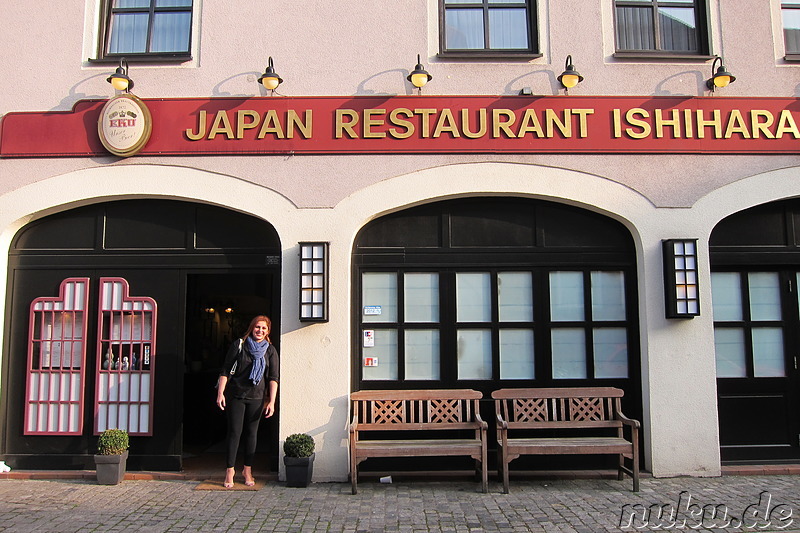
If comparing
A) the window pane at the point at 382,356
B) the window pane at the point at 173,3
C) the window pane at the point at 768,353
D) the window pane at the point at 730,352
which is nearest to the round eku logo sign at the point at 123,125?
the window pane at the point at 173,3

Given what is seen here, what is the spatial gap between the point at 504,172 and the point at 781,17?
12.3ft

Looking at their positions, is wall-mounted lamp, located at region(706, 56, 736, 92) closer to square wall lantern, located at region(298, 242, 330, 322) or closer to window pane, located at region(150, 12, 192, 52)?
square wall lantern, located at region(298, 242, 330, 322)

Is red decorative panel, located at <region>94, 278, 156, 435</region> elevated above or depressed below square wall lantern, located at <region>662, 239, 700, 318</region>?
below

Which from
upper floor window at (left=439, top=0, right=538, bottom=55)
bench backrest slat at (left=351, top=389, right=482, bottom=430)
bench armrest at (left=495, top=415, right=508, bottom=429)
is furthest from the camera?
upper floor window at (left=439, top=0, right=538, bottom=55)

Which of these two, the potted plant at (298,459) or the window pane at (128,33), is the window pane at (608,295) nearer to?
the potted plant at (298,459)

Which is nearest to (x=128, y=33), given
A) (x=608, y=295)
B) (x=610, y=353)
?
(x=608, y=295)

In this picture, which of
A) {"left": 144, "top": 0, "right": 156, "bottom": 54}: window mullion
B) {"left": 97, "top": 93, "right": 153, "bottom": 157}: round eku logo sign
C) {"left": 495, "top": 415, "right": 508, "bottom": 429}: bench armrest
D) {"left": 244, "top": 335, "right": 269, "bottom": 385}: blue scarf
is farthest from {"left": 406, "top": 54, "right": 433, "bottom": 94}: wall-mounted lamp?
{"left": 495, "top": 415, "right": 508, "bottom": 429}: bench armrest

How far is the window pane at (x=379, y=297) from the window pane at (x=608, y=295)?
2.29 m

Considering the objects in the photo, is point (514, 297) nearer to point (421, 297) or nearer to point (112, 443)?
point (421, 297)

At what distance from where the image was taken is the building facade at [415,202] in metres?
6.84

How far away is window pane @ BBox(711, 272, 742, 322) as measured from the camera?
7125mm

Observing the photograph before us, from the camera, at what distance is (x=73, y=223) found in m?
7.23

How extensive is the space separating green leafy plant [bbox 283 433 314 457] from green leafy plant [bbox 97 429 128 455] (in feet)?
5.57

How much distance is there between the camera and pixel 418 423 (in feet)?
21.2
